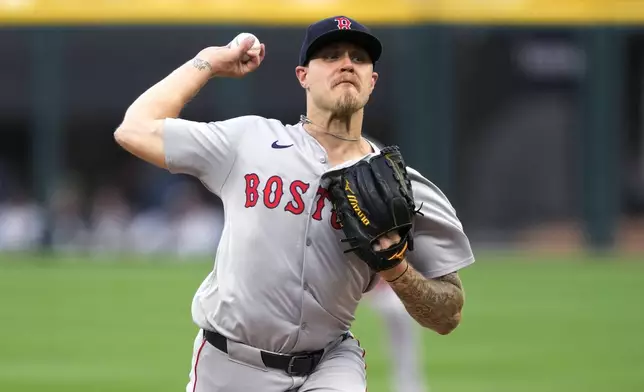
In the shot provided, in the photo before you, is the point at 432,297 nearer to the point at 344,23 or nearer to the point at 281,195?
the point at 281,195

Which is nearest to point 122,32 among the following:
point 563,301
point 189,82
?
point 563,301

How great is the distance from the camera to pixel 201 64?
4898 millimetres

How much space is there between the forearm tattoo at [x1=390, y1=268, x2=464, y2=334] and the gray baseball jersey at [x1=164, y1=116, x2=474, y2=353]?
8.1 inches

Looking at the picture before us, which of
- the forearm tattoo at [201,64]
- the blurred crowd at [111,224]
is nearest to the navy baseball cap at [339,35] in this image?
the forearm tattoo at [201,64]

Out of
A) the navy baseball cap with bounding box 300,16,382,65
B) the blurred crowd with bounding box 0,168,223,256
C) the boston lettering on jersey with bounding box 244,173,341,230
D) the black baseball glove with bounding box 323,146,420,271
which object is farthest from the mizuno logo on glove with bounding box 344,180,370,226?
the blurred crowd with bounding box 0,168,223,256

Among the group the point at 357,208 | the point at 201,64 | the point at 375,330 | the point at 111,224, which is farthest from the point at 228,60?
the point at 111,224

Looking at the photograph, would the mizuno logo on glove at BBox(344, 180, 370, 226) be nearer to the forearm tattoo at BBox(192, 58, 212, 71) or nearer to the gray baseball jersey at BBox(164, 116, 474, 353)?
the gray baseball jersey at BBox(164, 116, 474, 353)

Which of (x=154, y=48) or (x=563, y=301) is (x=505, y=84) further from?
(x=563, y=301)

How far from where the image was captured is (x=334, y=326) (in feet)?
16.0

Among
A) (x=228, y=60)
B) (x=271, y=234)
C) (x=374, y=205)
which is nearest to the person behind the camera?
(x=374, y=205)

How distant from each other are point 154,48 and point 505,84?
6.15 meters

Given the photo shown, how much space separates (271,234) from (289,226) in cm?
7

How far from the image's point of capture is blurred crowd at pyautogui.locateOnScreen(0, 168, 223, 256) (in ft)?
70.7

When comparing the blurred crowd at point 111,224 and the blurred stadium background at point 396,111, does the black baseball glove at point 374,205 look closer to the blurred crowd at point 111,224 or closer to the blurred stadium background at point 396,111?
the blurred stadium background at point 396,111
